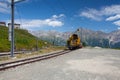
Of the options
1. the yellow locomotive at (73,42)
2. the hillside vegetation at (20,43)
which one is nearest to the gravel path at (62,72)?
the yellow locomotive at (73,42)

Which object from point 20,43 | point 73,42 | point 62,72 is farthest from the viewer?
point 20,43

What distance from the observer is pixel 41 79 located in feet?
39.0

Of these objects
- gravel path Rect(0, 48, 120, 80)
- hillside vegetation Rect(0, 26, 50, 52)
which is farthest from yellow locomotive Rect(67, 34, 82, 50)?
gravel path Rect(0, 48, 120, 80)

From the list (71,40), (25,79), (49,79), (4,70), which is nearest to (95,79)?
(49,79)

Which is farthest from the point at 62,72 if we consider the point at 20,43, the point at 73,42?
the point at 20,43

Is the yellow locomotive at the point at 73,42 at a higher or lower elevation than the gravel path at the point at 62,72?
higher

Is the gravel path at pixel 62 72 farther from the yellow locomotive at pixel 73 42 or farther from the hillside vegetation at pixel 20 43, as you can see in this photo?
the hillside vegetation at pixel 20 43

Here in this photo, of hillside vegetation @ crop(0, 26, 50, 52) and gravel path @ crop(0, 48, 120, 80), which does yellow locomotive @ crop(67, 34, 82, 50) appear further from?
gravel path @ crop(0, 48, 120, 80)

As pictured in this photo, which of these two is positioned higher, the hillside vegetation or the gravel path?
the hillside vegetation

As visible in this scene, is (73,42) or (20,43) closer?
(73,42)

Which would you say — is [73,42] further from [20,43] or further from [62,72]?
[20,43]

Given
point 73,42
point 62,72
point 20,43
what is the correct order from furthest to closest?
1. point 20,43
2. point 73,42
3. point 62,72

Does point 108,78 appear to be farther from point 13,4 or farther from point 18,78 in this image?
point 13,4

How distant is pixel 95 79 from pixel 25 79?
4.22m
